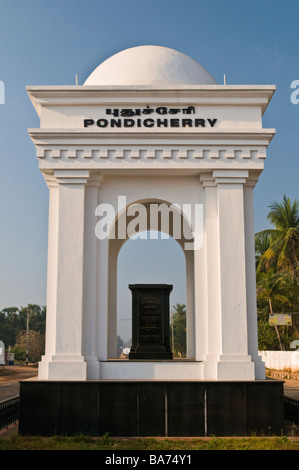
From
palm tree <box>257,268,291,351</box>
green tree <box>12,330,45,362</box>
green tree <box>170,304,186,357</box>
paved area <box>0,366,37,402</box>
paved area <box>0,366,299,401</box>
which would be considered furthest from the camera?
green tree <box>170,304,186,357</box>

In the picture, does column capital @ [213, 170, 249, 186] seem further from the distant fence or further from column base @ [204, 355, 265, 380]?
the distant fence

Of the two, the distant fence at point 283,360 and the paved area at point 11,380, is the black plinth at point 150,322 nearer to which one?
the paved area at point 11,380

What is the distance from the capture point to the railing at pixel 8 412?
1317cm

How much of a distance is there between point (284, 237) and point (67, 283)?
34152mm

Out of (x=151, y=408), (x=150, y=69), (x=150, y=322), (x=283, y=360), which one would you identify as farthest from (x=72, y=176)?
(x=283, y=360)

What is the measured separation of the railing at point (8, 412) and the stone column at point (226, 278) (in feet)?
16.9

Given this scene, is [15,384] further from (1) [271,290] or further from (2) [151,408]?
(2) [151,408]

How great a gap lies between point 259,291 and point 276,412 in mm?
32031

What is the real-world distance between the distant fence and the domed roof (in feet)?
84.2

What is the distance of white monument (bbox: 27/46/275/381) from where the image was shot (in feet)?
41.5

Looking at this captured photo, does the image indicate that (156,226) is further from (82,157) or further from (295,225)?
(295,225)

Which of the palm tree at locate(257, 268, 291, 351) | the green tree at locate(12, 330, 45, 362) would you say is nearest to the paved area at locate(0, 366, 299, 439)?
the palm tree at locate(257, 268, 291, 351)

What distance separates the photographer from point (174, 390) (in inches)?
476
